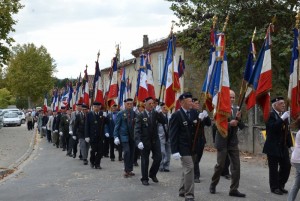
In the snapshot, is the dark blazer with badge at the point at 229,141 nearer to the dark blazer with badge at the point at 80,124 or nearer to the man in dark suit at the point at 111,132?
the dark blazer with badge at the point at 80,124

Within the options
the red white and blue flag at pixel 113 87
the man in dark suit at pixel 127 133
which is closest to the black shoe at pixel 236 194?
the man in dark suit at pixel 127 133

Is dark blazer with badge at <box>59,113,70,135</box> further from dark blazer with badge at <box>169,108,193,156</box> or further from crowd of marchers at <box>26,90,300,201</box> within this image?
dark blazer with badge at <box>169,108,193,156</box>

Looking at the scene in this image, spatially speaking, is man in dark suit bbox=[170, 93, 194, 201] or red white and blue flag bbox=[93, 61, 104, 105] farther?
red white and blue flag bbox=[93, 61, 104, 105]

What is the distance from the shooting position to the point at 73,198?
9.05 meters

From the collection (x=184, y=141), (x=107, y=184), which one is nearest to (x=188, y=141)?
(x=184, y=141)

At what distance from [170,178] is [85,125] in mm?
3678

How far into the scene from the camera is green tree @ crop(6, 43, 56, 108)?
68.2 metres

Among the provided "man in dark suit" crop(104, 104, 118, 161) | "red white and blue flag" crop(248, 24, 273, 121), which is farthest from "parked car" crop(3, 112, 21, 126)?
"red white and blue flag" crop(248, 24, 273, 121)

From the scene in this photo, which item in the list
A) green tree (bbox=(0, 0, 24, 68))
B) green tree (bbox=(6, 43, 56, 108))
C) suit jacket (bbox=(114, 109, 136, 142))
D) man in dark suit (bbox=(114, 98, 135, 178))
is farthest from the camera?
green tree (bbox=(6, 43, 56, 108))

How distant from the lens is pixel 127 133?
1204cm

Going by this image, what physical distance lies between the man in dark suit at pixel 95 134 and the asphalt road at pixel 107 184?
1.12ft

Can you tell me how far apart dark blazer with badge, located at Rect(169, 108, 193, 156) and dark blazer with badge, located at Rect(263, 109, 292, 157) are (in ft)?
5.27

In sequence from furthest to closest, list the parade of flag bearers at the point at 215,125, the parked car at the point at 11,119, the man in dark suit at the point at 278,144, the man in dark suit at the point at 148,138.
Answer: the parked car at the point at 11,119, the man in dark suit at the point at 148,138, the man in dark suit at the point at 278,144, the parade of flag bearers at the point at 215,125

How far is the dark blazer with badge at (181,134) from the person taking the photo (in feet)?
27.5
